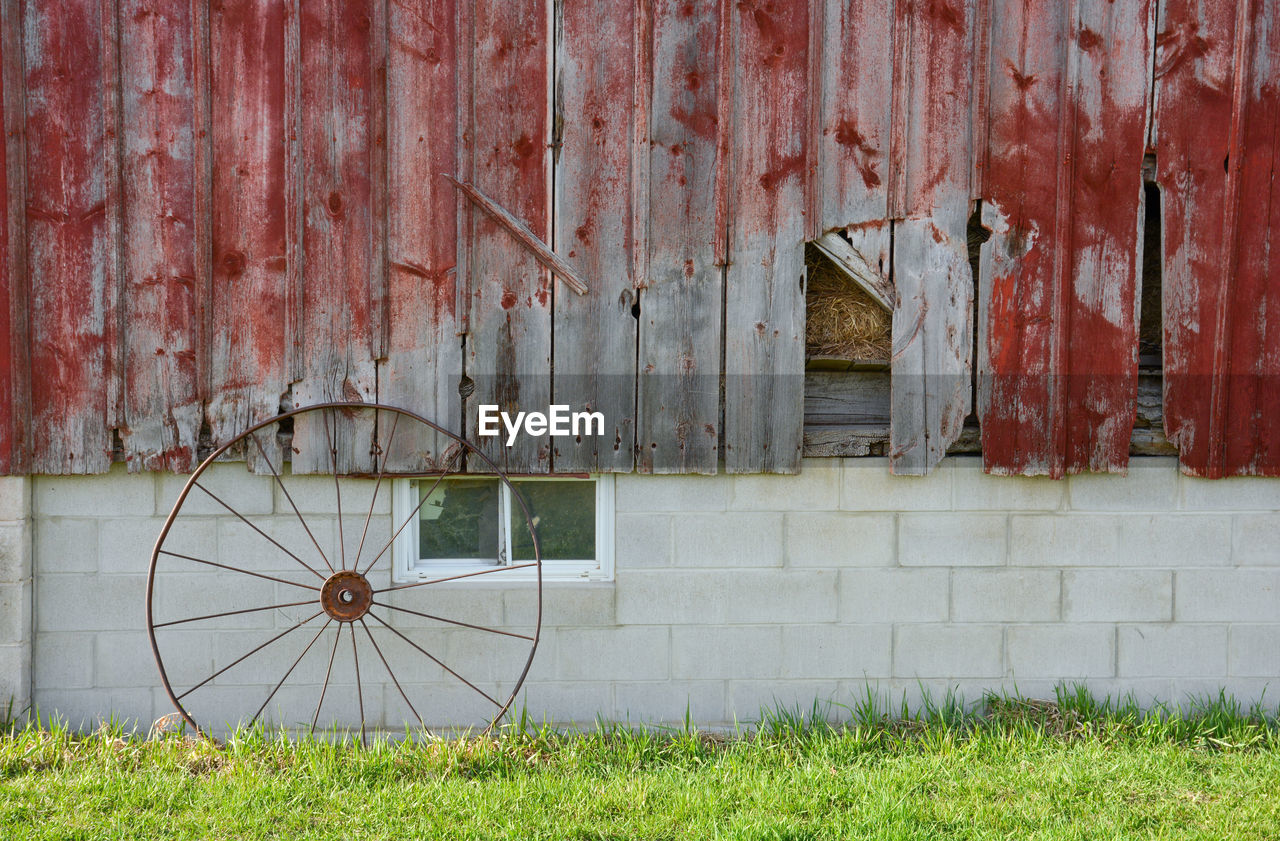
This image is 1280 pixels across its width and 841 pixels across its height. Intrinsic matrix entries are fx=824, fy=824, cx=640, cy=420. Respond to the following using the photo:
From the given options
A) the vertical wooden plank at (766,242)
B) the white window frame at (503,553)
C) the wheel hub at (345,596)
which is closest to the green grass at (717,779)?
the wheel hub at (345,596)

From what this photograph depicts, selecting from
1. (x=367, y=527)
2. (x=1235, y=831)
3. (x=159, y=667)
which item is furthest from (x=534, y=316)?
(x=1235, y=831)

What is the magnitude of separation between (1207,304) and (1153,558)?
3.40 feet

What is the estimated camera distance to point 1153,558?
10.9ft

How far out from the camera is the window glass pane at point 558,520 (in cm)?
338

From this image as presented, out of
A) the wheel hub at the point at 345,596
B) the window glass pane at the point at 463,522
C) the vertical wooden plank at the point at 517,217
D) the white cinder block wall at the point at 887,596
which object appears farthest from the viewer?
the window glass pane at the point at 463,522

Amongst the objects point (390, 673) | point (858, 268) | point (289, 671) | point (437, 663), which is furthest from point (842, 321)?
point (289, 671)

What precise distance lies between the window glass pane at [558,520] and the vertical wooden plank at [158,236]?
129cm

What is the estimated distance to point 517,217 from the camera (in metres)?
3.19

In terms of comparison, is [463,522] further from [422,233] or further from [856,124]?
[856,124]

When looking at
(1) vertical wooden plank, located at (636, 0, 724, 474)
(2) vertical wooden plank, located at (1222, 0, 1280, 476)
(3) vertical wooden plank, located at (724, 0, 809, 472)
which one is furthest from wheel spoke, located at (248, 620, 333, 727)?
(2) vertical wooden plank, located at (1222, 0, 1280, 476)

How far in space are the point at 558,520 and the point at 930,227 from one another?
1.89m

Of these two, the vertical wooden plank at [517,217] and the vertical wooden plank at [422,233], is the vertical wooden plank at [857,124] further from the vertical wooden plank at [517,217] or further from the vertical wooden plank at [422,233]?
the vertical wooden plank at [422,233]

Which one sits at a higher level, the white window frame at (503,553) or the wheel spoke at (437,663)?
the white window frame at (503,553)

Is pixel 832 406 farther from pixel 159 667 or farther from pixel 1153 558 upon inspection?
pixel 159 667
